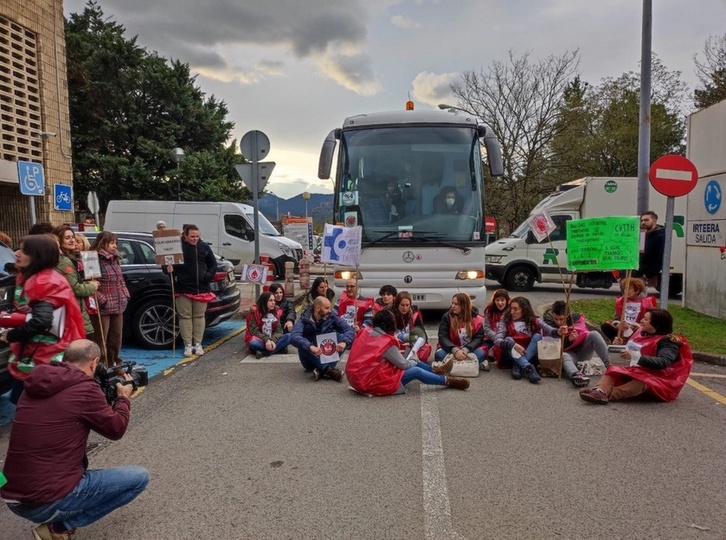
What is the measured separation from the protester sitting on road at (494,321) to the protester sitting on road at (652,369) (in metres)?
1.45

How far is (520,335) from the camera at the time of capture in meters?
6.75

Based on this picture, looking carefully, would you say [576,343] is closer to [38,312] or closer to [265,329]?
[265,329]

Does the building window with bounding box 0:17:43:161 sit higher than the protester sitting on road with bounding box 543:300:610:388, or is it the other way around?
the building window with bounding box 0:17:43:161

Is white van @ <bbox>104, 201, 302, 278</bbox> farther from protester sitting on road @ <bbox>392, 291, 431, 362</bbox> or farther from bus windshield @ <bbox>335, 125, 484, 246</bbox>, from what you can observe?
protester sitting on road @ <bbox>392, 291, 431, 362</bbox>

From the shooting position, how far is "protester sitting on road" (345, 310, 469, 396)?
570 cm

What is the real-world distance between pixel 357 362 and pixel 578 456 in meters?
2.33

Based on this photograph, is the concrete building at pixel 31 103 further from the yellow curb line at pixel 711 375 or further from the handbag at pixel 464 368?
the yellow curb line at pixel 711 375

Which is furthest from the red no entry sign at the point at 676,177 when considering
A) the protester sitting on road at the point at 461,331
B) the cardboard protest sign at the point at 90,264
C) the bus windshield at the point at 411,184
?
the cardboard protest sign at the point at 90,264

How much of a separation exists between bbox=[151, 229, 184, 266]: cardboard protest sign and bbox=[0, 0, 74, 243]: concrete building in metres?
10.2

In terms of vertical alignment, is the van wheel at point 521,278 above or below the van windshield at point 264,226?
below

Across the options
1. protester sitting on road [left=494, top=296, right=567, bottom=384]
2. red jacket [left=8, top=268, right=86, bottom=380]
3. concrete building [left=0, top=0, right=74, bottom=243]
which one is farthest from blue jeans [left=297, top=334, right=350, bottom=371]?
concrete building [left=0, top=0, right=74, bottom=243]

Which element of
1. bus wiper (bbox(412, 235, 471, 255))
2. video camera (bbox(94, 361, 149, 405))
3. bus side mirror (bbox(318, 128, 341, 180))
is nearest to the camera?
→ video camera (bbox(94, 361, 149, 405))

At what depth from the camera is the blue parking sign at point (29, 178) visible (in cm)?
824

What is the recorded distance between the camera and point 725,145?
991cm
